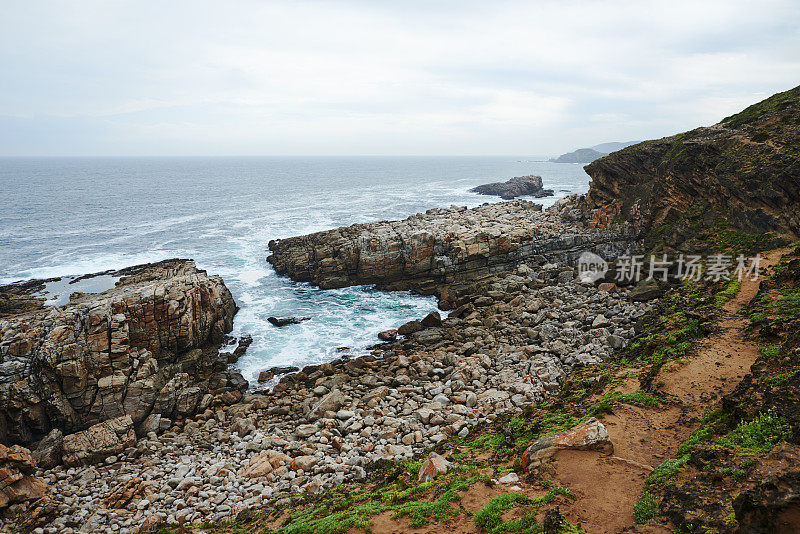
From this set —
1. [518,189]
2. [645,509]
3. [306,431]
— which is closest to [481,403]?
[306,431]

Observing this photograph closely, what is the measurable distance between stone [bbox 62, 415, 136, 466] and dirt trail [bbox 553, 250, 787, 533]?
21807mm

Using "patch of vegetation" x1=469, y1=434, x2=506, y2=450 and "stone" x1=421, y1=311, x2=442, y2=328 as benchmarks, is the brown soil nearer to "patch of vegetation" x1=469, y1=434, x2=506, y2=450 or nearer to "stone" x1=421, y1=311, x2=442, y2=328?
"patch of vegetation" x1=469, y1=434, x2=506, y2=450

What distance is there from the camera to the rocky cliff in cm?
2953

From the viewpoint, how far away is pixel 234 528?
1433 cm

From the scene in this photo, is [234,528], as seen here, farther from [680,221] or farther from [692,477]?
[680,221]

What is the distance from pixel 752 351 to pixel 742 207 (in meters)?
20.5

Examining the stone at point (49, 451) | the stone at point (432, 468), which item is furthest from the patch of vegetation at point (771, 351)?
the stone at point (49, 451)

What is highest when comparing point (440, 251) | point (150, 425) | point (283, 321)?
point (440, 251)

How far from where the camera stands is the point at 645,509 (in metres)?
9.70

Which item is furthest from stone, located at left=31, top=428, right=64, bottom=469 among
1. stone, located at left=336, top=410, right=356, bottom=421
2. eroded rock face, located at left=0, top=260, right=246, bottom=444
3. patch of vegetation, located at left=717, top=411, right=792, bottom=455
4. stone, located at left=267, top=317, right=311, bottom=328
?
patch of vegetation, located at left=717, top=411, right=792, bottom=455

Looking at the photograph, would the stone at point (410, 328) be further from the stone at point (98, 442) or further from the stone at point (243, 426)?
the stone at point (98, 442)

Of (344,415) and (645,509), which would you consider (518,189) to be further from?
(645,509)

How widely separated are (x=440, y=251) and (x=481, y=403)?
990 inches

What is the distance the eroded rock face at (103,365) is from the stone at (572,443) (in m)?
20.7
